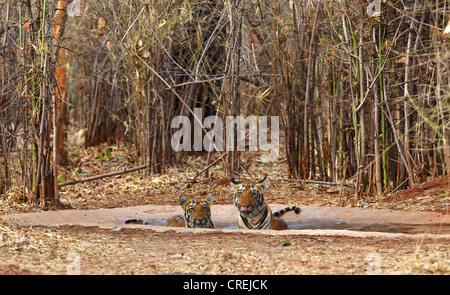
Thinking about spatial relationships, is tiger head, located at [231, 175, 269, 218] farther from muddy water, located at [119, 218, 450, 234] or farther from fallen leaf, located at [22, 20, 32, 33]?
fallen leaf, located at [22, 20, 32, 33]

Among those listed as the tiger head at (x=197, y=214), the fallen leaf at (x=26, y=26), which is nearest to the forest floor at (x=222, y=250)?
the tiger head at (x=197, y=214)

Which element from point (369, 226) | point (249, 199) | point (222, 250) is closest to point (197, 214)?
point (249, 199)

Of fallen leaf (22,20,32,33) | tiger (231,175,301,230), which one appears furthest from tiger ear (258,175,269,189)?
fallen leaf (22,20,32,33)

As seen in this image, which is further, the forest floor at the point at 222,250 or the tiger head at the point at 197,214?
the tiger head at the point at 197,214

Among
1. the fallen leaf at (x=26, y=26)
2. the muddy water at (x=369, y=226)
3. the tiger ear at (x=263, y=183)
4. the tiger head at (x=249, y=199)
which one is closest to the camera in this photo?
the muddy water at (x=369, y=226)

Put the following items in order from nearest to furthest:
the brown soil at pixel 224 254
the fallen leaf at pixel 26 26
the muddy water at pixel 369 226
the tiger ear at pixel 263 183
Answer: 1. the brown soil at pixel 224 254
2. the muddy water at pixel 369 226
3. the tiger ear at pixel 263 183
4. the fallen leaf at pixel 26 26

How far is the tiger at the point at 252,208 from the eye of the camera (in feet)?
19.3

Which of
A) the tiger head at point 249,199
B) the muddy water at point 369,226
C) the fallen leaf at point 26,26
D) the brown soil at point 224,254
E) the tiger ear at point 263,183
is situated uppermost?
the fallen leaf at point 26,26

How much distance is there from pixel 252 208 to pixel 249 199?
0.10m

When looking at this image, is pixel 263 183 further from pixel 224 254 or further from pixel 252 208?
pixel 224 254

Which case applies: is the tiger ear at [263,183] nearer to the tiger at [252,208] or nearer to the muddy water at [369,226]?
the tiger at [252,208]

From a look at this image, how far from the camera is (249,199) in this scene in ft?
19.3

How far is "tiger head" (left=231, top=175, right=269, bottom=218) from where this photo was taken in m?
5.88
